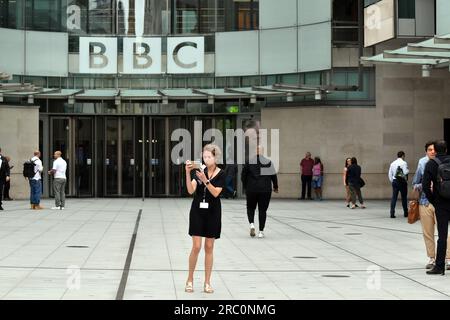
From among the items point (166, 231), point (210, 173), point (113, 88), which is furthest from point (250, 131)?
point (210, 173)

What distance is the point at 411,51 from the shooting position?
2430cm

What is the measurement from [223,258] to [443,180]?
4.16 m

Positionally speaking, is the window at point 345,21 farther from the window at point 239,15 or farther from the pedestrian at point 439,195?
the pedestrian at point 439,195

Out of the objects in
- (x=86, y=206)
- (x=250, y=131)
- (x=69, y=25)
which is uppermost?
(x=69, y=25)

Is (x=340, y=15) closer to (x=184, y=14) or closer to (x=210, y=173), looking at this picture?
(x=184, y=14)

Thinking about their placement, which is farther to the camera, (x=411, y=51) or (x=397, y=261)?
(x=411, y=51)

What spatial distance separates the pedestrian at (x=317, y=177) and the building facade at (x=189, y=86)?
48 cm

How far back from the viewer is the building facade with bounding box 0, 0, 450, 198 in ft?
115

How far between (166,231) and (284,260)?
632 cm

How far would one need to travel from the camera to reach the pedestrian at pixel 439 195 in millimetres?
12578

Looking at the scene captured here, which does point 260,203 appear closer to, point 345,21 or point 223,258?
point 223,258

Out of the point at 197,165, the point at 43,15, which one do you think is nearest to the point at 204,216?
the point at 197,165

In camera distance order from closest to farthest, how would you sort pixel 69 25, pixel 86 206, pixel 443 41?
pixel 443 41, pixel 86 206, pixel 69 25

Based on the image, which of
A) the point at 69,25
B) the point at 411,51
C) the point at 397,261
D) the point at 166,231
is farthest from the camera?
the point at 69,25
